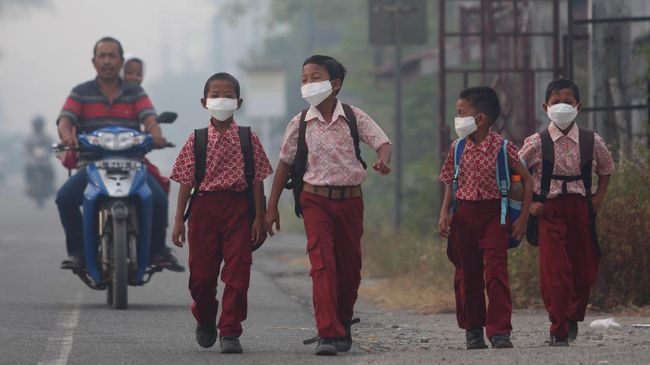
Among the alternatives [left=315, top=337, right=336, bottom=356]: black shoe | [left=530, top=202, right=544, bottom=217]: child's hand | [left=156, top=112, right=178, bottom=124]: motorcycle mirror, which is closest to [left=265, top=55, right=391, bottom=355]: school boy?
[left=315, top=337, right=336, bottom=356]: black shoe

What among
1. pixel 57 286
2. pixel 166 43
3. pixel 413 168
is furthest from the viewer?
pixel 166 43

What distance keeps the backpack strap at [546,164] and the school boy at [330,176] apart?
0.94 metres

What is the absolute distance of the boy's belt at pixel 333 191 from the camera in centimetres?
950

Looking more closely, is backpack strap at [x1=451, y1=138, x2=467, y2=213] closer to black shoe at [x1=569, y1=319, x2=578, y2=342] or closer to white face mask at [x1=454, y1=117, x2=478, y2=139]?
white face mask at [x1=454, y1=117, x2=478, y2=139]

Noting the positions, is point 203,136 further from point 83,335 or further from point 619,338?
point 619,338

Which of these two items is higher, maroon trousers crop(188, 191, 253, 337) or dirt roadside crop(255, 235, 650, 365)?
maroon trousers crop(188, 191, 253, 337)

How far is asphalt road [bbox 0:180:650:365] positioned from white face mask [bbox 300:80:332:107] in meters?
1.44

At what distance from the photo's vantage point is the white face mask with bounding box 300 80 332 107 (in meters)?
9.47

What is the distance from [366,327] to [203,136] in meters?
2.61

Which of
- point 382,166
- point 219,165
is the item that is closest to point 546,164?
point 382,166

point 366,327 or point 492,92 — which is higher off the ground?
point 492,92

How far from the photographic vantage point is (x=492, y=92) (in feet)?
31.8

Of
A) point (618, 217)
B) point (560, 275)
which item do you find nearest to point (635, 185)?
point (618, 217)

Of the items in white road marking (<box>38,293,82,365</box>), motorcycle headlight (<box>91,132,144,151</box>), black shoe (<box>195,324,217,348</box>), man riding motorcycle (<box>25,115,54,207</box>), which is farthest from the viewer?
man riding motorcycle (<box>25,115,54,207</box>)
